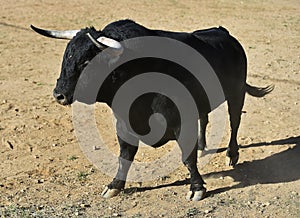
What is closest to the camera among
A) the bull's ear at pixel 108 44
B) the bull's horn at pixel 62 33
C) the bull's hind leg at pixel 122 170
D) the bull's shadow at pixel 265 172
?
the bull's ear at pixel 108 44

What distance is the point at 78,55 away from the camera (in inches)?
191

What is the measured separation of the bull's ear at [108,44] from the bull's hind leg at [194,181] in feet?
4.14

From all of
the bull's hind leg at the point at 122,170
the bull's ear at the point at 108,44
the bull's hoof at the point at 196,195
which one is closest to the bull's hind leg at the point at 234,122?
the bull's hoof at the point at 196,195

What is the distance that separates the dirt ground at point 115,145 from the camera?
17.9 ft

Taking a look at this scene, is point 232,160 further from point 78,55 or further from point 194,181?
point 78,55

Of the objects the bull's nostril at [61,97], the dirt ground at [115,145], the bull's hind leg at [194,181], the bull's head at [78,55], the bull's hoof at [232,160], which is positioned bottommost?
the dirt ground at [115,145]

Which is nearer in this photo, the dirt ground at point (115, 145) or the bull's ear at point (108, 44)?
the bull's ear at point (108, 44)

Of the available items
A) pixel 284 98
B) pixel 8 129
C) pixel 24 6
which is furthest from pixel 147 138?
pixel 24 6

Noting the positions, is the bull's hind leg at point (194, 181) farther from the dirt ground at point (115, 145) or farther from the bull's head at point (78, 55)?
the bull's head at point (78, 55)

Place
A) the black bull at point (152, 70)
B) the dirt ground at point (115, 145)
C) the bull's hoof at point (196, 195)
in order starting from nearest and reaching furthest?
the black bull at point (152, 70), the dirt ground at point (115, 145), the bull's hoof at point (196, 195)

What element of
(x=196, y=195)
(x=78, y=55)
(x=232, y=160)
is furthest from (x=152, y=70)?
(x=232, y=160)

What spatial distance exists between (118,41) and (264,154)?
2428 mm

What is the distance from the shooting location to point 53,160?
6371mm

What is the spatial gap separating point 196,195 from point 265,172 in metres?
0.97
